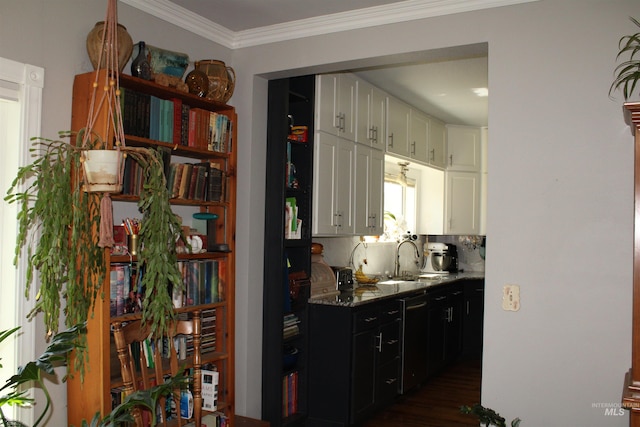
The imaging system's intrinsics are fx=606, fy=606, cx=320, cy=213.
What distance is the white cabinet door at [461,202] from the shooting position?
23.2ft

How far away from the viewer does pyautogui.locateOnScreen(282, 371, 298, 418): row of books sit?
164 inches

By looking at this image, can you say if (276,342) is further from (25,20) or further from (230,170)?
(25,20)

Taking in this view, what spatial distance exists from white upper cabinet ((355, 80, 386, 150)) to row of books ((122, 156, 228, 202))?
5.90 feet

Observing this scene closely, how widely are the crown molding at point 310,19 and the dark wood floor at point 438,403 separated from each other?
2775 millimetres

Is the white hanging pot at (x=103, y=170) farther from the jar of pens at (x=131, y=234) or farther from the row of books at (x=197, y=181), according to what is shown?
the row of books at (x=197, y=181)

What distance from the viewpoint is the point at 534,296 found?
119 inches

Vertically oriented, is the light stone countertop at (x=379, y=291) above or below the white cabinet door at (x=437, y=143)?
Answer: below

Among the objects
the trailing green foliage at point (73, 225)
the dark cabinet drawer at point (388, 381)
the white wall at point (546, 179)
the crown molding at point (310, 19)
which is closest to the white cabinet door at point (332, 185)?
the crown molding at point (310, 19)

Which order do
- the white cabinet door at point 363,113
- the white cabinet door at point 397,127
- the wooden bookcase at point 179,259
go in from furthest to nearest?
the white cabinet door at point 397,127 < the white cabinet door at point 363,113 < the wooden bookcase at point 179,259

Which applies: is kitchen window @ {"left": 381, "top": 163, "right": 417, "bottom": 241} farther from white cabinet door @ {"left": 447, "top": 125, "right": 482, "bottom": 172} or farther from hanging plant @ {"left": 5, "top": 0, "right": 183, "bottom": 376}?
hanging plant @ {"left": 5, "top": 0, "right": 183, "bottom": 376}

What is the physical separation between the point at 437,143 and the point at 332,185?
2557 mm

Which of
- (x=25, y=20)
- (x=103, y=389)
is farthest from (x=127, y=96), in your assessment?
(x=103, y=389)

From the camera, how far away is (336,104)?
4598 mm
